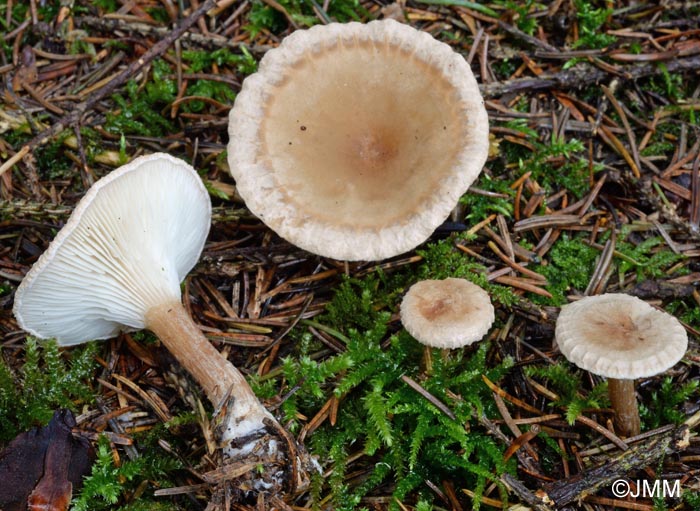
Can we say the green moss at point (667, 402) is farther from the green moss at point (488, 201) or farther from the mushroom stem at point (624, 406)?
the green moss at point (488, 201)

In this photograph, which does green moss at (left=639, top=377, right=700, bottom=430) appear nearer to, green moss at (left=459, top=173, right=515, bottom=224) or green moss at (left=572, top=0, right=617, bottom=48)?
green moss at (left=459, top=173, right=515, bottom=224)

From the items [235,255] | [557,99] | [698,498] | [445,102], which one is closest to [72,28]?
[235,255]

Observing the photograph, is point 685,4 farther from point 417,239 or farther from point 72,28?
point 72,28

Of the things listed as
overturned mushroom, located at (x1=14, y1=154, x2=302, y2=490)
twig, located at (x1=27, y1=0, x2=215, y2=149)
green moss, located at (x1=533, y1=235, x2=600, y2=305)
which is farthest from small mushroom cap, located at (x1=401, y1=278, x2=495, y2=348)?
twig, located at (x1=27, y1=0, x2=215, y2=149)

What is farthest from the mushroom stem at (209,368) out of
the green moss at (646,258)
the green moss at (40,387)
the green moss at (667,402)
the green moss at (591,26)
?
the green moss at (591,26)

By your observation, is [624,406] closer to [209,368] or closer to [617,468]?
[617,468]

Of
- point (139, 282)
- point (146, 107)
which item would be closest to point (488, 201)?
point (139, 282)

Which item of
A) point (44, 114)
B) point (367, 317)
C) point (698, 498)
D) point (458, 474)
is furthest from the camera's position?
point (44, 114)
